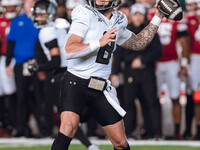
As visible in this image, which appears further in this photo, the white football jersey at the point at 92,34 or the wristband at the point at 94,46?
the white football jersey at the point at 92,34

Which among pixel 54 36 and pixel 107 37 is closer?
pixel 107 37

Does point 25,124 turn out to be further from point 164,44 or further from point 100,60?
point 100,60

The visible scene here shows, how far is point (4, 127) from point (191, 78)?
10.2 ft

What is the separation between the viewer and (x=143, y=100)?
958 cm

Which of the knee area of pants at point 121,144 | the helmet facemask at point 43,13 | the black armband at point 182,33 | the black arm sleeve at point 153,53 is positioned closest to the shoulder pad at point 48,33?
the helmet facemask at point 43,13

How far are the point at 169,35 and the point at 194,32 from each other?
1.29ft

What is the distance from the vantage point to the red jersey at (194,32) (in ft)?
31.4

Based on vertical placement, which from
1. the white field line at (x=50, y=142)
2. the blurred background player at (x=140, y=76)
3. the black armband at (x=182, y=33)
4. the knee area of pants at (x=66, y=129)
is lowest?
the white field line at (x=50, y=142)

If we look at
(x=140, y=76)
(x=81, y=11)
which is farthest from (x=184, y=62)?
(x=81, y=11)

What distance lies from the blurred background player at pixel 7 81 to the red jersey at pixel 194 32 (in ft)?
9.11

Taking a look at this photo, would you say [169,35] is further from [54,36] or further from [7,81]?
[7,81]

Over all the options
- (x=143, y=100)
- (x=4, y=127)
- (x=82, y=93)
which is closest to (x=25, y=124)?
(x=4, y=127)

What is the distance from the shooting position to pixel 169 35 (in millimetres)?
9570

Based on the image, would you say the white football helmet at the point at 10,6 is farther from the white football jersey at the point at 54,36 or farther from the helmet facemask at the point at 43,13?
the white football jersey at the point at 54,36
